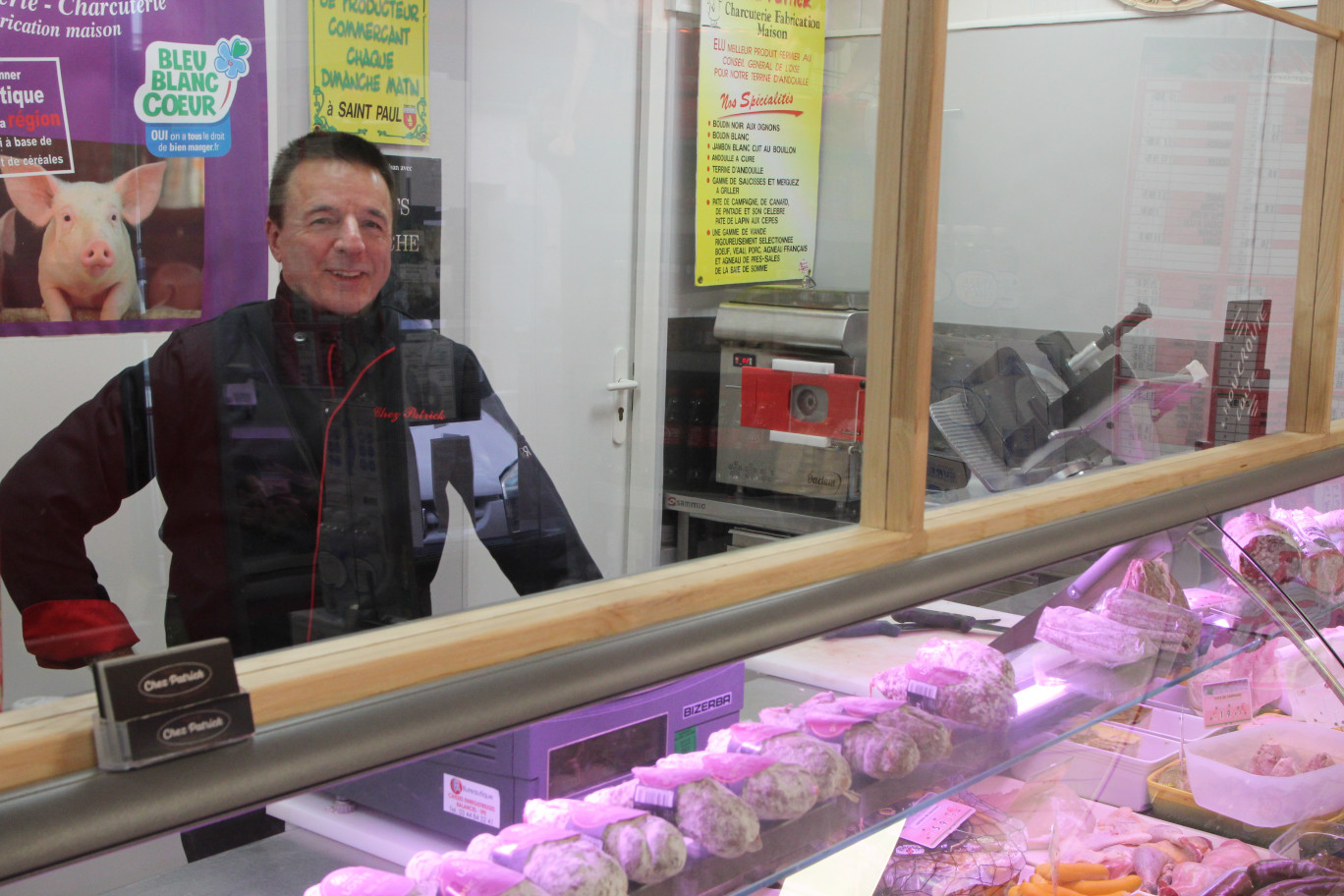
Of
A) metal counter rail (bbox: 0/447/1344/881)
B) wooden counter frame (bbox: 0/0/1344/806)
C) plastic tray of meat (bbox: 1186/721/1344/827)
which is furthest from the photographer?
plastic tray of meat (bbox: 1186/721/1344/827)

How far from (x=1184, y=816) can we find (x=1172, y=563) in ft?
1.77

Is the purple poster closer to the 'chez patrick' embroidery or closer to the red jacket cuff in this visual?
the 'chez patrick' embroidery

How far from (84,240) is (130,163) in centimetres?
24

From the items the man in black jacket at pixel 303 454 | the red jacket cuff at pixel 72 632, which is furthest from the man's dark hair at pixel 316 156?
the red jacket cuff at pixel 72 632

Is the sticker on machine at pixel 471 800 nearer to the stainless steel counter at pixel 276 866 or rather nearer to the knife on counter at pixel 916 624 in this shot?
the stainless steel counter at pixel 276 866

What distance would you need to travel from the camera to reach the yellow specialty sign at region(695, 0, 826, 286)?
4008 mm

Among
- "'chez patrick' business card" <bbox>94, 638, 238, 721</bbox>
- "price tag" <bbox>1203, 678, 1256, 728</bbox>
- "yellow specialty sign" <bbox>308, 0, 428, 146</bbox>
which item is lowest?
"price tag" <bbox>1203, 678, 1256, 728</bbox>

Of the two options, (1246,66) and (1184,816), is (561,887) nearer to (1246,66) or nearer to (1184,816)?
(1184,816)

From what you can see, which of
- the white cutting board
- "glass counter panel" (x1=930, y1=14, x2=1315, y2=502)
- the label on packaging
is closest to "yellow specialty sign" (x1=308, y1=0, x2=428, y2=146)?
"glass counter panel" (x1=930, y1=14, x2=1315, y2=502)

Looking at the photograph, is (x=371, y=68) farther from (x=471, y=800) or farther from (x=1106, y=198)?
(x=471, y=800)

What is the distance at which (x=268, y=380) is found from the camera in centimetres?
219

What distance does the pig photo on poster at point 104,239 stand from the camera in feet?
7.18

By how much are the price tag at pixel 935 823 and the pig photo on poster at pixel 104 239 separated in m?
1.81

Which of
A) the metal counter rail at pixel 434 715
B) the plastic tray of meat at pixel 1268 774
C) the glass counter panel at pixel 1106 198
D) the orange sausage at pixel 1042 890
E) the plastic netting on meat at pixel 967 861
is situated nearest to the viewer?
the metal counter rail at pixel 434 715
